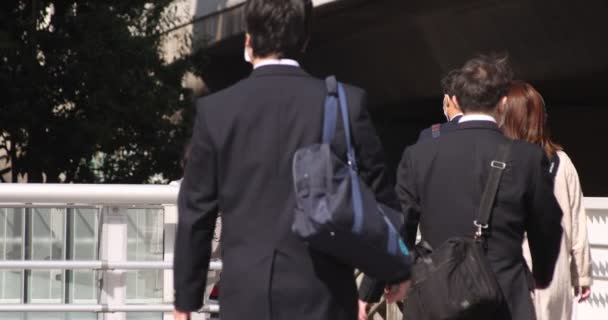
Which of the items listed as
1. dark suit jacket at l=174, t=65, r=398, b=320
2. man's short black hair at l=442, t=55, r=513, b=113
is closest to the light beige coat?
man's short black hair at l=442, t=55, r=513, b=113

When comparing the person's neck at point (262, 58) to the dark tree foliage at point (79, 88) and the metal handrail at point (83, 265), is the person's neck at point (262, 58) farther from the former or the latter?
the dark tree foliage at point (79, 88)

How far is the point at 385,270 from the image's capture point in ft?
11.4

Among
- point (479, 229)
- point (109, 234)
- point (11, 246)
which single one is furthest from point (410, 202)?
point (11, 246)

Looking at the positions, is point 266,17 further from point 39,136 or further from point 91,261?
point 39,136

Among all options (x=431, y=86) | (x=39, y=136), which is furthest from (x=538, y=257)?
(x=431, y=86)

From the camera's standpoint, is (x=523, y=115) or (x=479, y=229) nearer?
(x=479, y=229)

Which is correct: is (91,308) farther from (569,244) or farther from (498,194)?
(498,194)

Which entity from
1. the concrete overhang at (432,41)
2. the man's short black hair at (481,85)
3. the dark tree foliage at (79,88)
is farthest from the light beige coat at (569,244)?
the concrete overhang at (432,41)

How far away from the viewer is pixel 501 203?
438 centimetres

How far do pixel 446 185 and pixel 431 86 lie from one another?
22.1 metres

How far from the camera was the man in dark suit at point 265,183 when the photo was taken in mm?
3453

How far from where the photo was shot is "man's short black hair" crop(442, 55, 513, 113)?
446cm

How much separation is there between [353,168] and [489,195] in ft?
3.38

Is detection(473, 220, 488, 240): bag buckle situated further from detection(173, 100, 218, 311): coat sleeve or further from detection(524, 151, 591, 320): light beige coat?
detection(173, 100, 218, 311): coat sleeve
